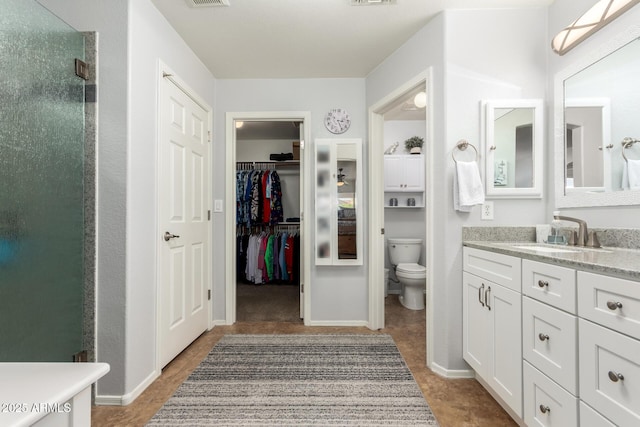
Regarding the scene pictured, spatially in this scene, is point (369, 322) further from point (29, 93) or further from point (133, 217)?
point (29, 93)

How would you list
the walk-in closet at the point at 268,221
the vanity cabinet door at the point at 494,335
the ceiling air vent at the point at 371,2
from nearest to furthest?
the vanity cabinet door at the point at 494,335 → the ceiling air vent at the point at 371,2 → the walk-in closet at the point at 268,221

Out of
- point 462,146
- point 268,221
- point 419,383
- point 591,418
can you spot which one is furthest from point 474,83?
point 268,221

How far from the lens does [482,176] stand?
1.95 meters

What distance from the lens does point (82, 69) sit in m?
1.62

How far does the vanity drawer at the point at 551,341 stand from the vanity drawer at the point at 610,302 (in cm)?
9

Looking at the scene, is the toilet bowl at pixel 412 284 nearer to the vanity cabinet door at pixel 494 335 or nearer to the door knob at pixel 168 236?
the vanity cabinet door at pixel 494 335

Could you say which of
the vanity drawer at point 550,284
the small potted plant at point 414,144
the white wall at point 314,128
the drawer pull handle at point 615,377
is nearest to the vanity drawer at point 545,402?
the drawer pull handle at point 615,377

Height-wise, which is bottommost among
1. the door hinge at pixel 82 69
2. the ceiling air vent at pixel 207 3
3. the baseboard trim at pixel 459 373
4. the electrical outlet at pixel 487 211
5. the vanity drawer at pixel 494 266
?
the baseboard trim at pixel 459 373

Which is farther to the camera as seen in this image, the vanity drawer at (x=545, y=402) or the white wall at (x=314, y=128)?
the white wall at (x=314, y=128)

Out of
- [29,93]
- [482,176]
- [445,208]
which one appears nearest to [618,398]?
[445,208]

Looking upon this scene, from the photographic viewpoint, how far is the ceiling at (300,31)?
6.27 feet

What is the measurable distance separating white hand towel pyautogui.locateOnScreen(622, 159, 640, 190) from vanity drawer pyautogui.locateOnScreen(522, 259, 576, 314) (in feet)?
2.26

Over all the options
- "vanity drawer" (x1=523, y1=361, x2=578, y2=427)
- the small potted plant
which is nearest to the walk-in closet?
the small potted plant

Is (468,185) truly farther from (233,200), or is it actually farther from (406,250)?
(233,200)
